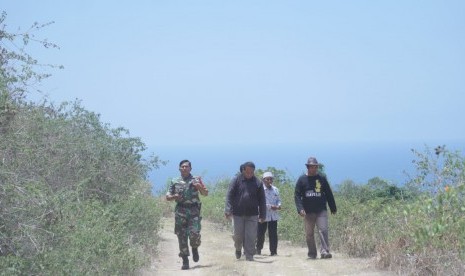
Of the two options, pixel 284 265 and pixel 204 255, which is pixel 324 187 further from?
pixel 204 255

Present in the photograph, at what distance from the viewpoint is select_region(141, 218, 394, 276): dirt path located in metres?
11.5

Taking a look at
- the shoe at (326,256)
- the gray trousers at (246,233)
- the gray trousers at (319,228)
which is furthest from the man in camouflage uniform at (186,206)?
the shoe at (326,256)

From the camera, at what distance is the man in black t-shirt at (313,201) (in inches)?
527

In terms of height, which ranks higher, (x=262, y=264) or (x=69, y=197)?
(x=69, y=197)

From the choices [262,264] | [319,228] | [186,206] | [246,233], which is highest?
[186,206]

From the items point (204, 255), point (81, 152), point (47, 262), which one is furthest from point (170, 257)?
point (47, 262)

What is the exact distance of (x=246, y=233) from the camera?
1333 cm

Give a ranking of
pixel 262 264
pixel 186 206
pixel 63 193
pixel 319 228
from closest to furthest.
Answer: pixel 63 193
pixel 186 206
pixel 262 264
pixel 319 228

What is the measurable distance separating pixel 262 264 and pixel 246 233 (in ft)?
2.82

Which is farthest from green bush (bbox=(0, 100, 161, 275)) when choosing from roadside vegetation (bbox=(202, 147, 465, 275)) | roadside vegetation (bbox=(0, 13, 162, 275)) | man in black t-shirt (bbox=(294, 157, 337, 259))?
roadside vegetation (bbox=(202, 147, 465, 275))

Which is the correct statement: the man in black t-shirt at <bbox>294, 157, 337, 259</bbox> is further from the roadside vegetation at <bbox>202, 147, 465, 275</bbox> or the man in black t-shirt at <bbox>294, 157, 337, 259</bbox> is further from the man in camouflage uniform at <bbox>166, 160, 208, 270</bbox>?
the man in camouflage uniform at <bbox>166, 160, 208, 270</bbox>

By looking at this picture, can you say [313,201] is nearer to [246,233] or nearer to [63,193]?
[246,233]

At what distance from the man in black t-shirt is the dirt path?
52cm

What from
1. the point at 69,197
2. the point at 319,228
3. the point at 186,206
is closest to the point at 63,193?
the point at 69,197
